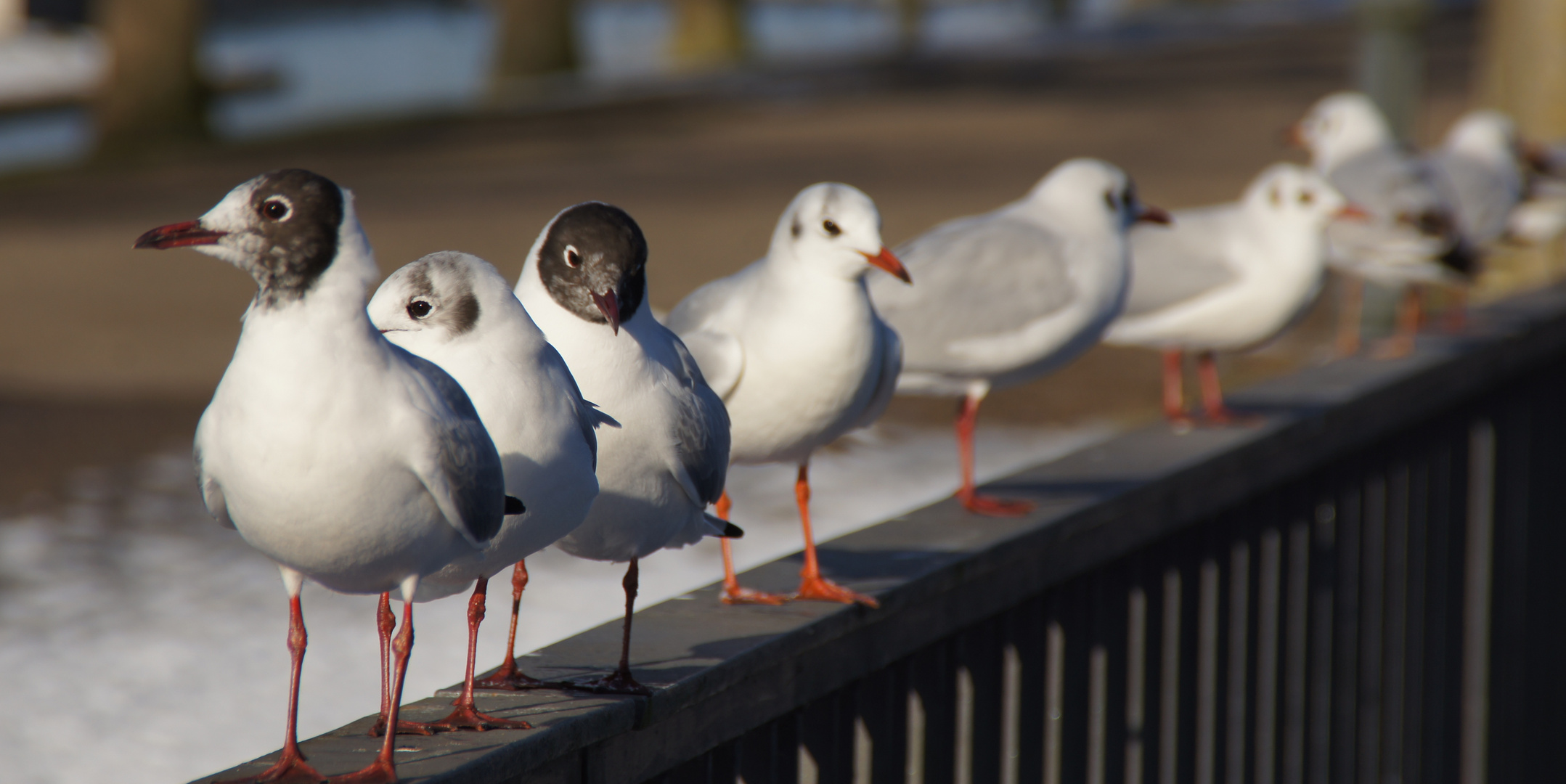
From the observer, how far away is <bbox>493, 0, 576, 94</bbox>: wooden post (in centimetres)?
2727

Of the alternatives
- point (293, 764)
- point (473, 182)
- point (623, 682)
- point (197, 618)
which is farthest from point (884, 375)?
point (473, 182)

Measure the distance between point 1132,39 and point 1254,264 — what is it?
31.5m

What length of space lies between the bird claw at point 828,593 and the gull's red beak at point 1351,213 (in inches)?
133

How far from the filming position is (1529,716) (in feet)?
15.4

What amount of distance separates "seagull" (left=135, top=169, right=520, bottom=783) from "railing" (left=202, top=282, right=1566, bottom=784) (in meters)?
0.29

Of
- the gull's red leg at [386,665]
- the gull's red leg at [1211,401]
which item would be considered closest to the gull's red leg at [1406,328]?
the gull's red leg at [1211,401]

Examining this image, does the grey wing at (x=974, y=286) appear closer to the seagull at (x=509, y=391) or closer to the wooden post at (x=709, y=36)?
the seagull at (x=509, y=391)

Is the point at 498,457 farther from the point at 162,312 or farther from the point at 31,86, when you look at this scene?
the point at 31,86

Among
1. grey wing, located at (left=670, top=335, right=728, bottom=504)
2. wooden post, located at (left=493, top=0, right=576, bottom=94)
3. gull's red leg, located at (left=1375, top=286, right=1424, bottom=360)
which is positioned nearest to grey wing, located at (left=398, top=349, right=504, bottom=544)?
grey wing, located at (left=670, top=335, right=728, bottom=504)

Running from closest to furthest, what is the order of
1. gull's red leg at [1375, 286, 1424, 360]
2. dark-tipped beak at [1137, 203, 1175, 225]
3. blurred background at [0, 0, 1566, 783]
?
dark-tipped beak at [1137, 203, 1175, 225]
gull's red leg at [1375, 286, 1424, 360]
blurred background at [0, 0, 1566, 783]

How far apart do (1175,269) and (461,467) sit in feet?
12.3

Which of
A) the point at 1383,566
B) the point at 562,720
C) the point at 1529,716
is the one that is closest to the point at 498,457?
the point at 562,720

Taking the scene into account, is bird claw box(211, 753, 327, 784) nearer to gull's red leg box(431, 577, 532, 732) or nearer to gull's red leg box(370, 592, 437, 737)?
gull's red leg box(370, 592, 437, 737)

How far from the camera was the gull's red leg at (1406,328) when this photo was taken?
4.42 m
